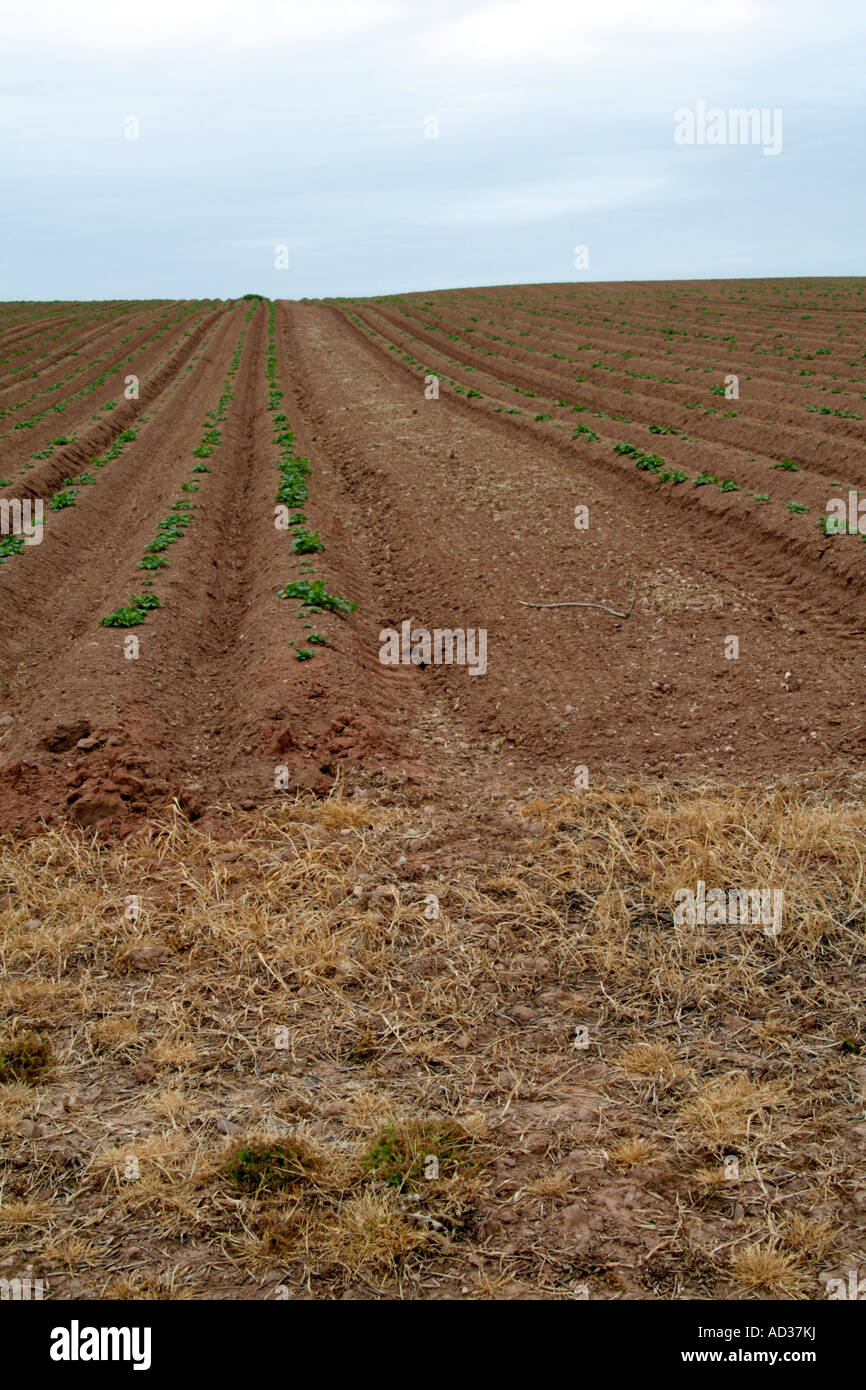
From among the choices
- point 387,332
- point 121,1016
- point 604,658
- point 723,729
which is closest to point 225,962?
point 121,1016

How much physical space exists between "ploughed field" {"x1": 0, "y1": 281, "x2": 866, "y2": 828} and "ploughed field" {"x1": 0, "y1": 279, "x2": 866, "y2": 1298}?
0.06m

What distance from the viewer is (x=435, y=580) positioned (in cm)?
1218

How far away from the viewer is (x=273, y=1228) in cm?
380

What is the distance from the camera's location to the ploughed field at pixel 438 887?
12.7 ft

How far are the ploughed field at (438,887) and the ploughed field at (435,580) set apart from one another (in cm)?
6

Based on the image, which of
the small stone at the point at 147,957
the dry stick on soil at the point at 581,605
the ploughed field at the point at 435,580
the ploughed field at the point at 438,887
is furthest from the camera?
the dry stick on soil at the point at 581,605

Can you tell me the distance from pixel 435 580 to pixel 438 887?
21.5 ft
